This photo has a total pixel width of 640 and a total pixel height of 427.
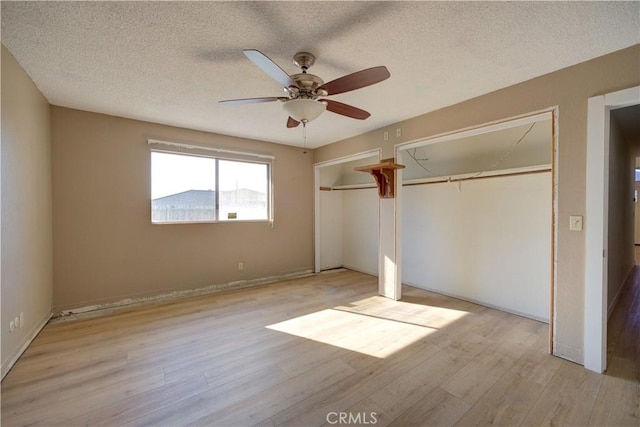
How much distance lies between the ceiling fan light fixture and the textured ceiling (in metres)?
0.40

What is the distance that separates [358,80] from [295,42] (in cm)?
55

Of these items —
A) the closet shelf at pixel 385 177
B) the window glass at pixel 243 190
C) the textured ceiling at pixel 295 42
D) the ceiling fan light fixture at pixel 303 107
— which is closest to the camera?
the textured ceiling at pixel 295 42

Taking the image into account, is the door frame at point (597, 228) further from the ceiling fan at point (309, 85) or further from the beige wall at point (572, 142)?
the ceiling fan at point (309, 85)

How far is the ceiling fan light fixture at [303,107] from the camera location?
198 cm

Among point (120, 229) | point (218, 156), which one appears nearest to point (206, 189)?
point (218, 156)

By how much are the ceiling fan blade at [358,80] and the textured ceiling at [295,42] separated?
1.03 ft

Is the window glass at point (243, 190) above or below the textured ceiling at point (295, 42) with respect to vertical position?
below

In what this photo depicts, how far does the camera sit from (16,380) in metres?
1.98

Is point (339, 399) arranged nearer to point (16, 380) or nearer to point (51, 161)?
point (16, 380)

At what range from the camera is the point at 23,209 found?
239 centimetres

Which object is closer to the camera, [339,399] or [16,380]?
[339,399]

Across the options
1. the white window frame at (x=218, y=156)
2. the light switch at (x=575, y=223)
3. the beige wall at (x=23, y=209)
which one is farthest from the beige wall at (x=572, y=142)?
the beige wall at (x=23, y=209)

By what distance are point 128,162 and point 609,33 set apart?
4.85 metres

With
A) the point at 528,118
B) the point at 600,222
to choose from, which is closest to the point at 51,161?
the point at 528,118
